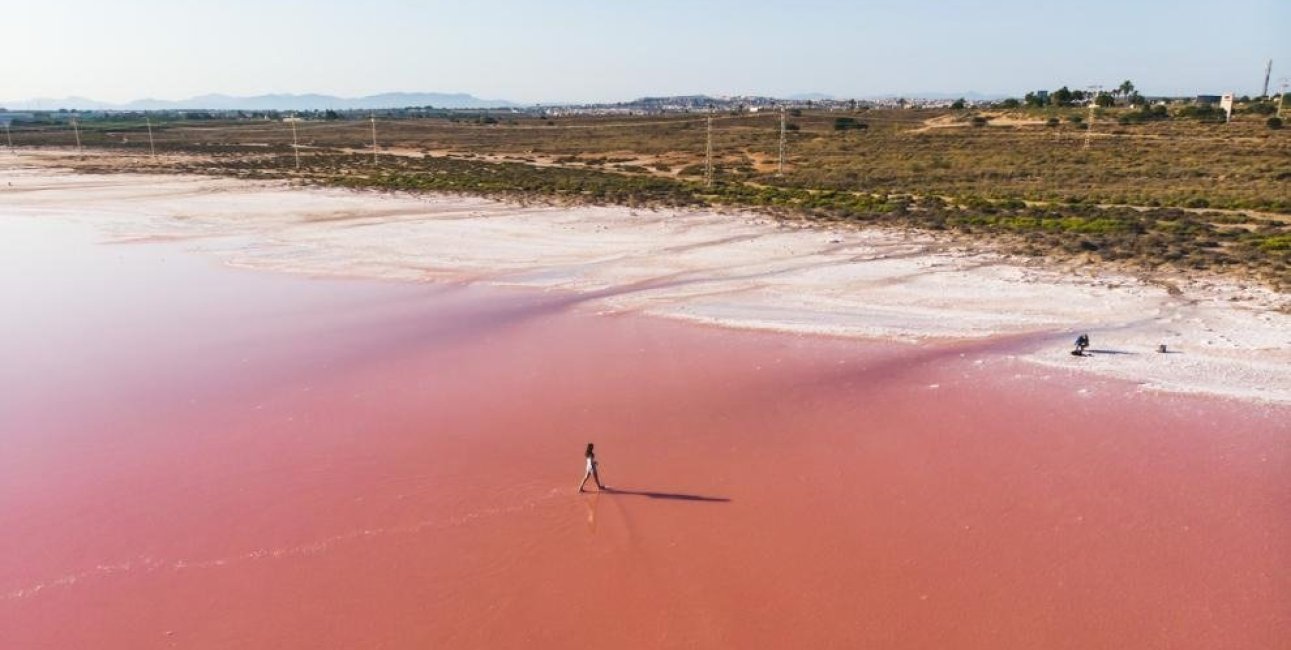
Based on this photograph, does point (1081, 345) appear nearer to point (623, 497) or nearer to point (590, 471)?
point (623, 497)

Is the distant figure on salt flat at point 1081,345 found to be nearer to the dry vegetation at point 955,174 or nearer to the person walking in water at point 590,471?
the dry vegetation at point 955,174

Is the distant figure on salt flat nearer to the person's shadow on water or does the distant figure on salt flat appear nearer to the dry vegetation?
the dry vegetation

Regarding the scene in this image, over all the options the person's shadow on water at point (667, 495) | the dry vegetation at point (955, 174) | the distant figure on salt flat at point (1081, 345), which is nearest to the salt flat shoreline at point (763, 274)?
the distant figure on salt flat at point (1081, 345)

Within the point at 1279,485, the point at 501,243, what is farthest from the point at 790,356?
the point at 501,243

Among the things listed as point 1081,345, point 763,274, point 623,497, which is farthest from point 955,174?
point 623,497

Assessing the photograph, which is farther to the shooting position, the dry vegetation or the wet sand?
the dry vegetation

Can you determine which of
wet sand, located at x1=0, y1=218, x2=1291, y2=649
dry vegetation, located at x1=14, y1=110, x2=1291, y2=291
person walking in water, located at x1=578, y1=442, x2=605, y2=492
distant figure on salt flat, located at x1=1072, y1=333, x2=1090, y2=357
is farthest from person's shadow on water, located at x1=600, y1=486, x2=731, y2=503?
dry vegetation, located at x1=14, y1=110, x2=1291, y2=291

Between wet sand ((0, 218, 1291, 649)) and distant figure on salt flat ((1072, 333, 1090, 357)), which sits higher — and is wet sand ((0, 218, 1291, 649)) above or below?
below
